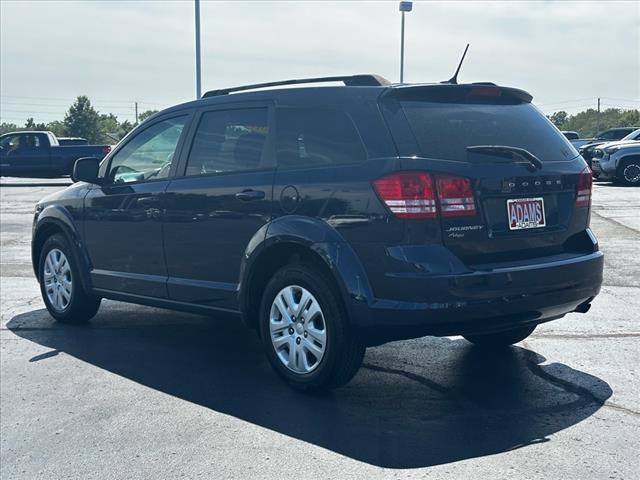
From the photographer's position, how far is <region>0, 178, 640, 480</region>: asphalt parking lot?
4.41 meters

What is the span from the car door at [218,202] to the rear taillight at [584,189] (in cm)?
194

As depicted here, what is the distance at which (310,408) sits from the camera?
17.4 ft

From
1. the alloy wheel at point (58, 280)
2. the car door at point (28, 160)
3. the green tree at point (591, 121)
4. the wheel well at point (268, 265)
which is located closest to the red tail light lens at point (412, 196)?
the wheel well at point (268, 265)

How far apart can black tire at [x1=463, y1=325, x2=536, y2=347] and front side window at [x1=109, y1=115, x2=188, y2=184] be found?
2625 millimetres

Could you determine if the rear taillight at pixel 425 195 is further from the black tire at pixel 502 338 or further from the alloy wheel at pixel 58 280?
the alloy wheel at pixel 58 280

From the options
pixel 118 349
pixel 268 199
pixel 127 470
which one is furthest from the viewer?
pixel 118 349

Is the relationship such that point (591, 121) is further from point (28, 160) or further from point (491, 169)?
point (491, 169)

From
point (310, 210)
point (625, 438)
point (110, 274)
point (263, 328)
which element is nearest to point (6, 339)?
point (110, 274)

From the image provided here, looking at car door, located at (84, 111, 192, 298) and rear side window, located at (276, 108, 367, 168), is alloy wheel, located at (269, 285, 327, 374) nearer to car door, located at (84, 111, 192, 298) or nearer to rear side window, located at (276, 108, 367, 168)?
rear side window, located at (276, 108, 367, 168)

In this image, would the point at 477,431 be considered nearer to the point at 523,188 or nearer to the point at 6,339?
the point at 523,188

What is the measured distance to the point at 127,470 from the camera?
441 centimetres

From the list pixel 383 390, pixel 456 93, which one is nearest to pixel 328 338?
pixel 383 390

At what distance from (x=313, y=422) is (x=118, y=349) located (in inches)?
97.5

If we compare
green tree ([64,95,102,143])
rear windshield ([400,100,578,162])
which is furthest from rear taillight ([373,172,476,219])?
green tree ([64,95,102,143])
